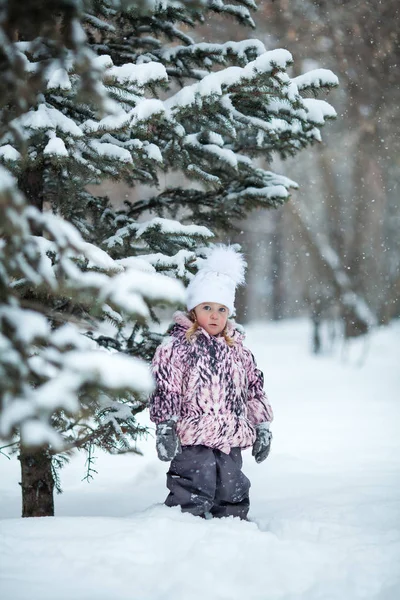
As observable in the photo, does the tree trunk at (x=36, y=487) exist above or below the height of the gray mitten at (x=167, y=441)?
below

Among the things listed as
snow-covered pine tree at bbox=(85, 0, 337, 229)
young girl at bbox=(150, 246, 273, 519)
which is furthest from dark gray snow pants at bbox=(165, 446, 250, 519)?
snow-covered pine tree at bbox=(85, 0, 337, 229)

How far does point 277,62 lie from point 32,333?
7.09ft

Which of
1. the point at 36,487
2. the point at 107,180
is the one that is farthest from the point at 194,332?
the point at 36,487

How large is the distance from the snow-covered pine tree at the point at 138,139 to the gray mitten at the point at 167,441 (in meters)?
0.37

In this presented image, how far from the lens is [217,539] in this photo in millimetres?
3156

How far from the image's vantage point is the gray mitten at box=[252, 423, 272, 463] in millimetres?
3906

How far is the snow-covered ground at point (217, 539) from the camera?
2.78 m

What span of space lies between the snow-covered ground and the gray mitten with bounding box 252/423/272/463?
0.41 metres

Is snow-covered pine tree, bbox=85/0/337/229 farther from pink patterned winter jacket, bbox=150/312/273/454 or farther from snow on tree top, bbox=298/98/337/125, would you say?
pink patterned winter jacket, bbox=150/312/273/454

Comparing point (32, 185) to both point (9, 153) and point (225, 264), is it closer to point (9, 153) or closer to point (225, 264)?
point (9, 153)

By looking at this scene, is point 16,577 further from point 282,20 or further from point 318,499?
point 282,20

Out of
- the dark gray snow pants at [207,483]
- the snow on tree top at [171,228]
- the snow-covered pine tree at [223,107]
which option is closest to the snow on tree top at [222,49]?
the snow-covered pine tree at [223,107]

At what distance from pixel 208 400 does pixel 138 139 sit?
64.1 inches

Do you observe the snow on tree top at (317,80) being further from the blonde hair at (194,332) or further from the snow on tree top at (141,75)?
the blonde hair at (194,332)
